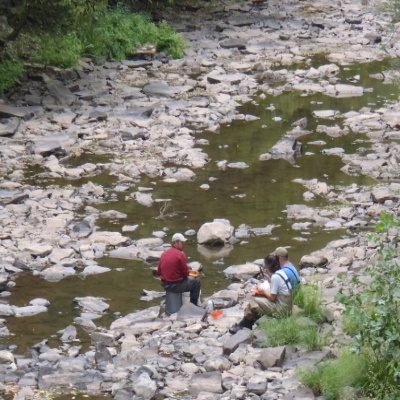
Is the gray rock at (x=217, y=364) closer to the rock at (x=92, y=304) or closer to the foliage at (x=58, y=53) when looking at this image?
the rock at (x=92, y=304)

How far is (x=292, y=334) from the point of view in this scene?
10398 mm

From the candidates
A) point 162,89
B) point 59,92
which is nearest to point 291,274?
point 59,92

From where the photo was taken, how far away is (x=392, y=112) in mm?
21469

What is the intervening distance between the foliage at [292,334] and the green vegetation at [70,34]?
37.3ft

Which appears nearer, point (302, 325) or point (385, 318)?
point (385, 318)

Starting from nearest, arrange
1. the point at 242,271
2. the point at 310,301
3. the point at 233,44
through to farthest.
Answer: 1. the point at 310,301
2. the point at 242,271
3. the point at 233,44

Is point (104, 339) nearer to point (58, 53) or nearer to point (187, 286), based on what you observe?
point (187, 286)

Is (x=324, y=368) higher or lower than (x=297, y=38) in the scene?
higher

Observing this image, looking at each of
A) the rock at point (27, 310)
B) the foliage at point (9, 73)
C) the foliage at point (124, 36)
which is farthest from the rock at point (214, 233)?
the foliage at point (124, 36)

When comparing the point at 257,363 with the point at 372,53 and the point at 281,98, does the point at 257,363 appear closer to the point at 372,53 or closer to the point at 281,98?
the point at 281,98

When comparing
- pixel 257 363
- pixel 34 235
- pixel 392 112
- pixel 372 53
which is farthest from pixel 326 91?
pixel 257 363

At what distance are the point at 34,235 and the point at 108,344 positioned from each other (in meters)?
3.89

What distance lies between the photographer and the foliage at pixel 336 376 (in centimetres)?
904

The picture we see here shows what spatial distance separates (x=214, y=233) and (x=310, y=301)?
3781 mm
